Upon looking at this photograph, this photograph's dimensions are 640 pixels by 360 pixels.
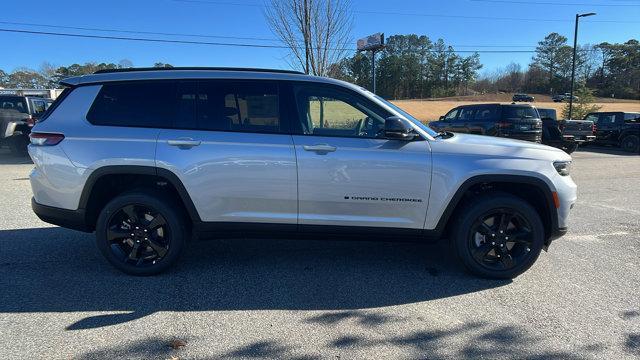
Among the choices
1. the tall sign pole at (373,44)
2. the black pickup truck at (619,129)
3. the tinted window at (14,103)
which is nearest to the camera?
the tinted window at (14,103)

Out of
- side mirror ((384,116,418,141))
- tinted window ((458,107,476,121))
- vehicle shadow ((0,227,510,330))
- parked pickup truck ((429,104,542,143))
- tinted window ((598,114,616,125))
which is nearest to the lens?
vehicle shadow ((0,227,510,330))

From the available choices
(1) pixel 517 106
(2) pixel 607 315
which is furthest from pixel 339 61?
(2) pixel 607 315

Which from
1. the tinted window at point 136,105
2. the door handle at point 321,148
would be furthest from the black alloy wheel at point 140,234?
the door handle at point 321,148

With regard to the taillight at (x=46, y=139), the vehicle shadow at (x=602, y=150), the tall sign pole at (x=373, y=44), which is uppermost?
the tall sign pole at (x=373, y=44)

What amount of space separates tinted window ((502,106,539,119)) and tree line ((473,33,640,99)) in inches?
4082

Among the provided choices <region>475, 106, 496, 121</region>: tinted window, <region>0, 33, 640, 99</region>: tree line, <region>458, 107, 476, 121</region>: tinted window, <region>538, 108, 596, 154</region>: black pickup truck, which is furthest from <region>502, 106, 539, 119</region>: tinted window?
<region>0, 33, 640, 99</region>: tree line

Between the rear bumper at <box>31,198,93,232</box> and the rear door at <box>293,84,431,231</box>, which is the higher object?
the rear door at <box>293,84,431,231</box>

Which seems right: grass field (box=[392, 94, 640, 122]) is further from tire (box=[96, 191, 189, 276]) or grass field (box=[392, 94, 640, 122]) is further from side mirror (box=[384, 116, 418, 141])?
tire (box=[96, 191, 189, 276])

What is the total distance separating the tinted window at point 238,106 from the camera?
4.03 meters

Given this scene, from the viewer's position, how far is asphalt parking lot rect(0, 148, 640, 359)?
3.01 metres

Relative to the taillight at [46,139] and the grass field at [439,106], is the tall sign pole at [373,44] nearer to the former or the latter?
the grass field at [439,106]

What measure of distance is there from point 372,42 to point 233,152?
747 inches

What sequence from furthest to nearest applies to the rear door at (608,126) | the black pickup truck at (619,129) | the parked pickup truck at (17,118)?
the rear door at (608,126) → the black pickup truck at (619,129) → the parked pickup truck at (17,118)

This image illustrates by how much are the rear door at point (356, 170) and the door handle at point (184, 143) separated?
0.90 metres
